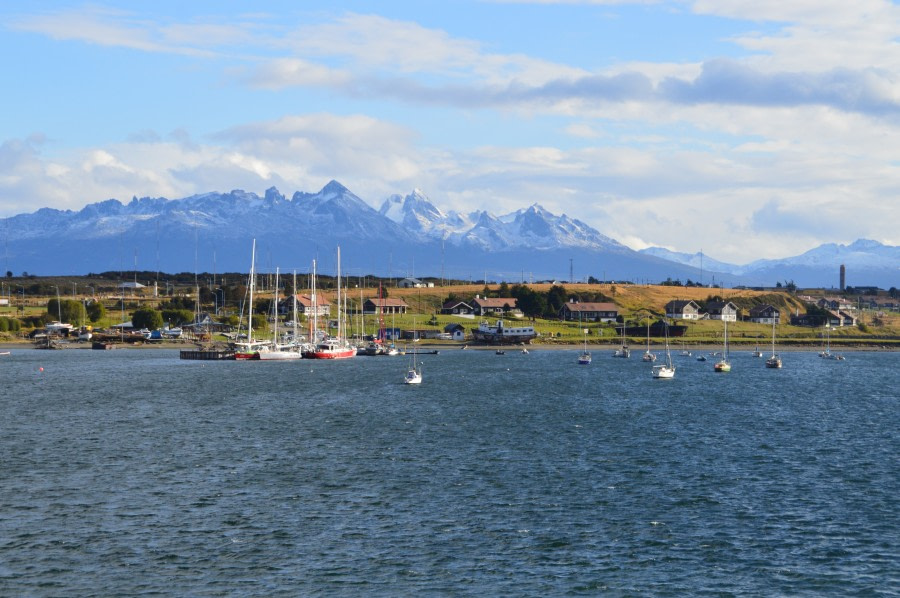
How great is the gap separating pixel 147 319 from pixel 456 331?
53.9 metres

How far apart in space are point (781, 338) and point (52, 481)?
6502 inches

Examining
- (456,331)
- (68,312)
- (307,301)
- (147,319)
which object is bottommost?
(456,331)

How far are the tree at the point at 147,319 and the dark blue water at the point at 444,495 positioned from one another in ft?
295

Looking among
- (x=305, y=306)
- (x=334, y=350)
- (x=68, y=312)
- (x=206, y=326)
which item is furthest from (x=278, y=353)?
(x=68, y=312)

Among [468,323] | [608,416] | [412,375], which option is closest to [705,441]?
[608,416]

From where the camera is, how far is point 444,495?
43406 millimetres

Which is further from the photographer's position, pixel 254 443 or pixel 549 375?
pixel 549 375

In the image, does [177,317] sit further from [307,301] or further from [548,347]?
[548,347]

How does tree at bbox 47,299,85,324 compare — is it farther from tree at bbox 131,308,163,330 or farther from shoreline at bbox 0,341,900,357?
shoreline at bbox 0,341,900,357

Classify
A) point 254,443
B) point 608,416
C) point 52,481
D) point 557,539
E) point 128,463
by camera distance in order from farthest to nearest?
1. point 608,416
2. point 254,443
3. point 128,463
4. point 52,481
5. point 557,539

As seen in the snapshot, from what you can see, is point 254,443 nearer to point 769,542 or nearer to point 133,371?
point 769,542

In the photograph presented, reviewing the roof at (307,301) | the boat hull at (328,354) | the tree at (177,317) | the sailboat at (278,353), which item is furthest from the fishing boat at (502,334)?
the tree at (177,317)

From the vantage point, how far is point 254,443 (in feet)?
193

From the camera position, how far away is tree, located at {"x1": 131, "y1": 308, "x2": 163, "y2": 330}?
176 meters
